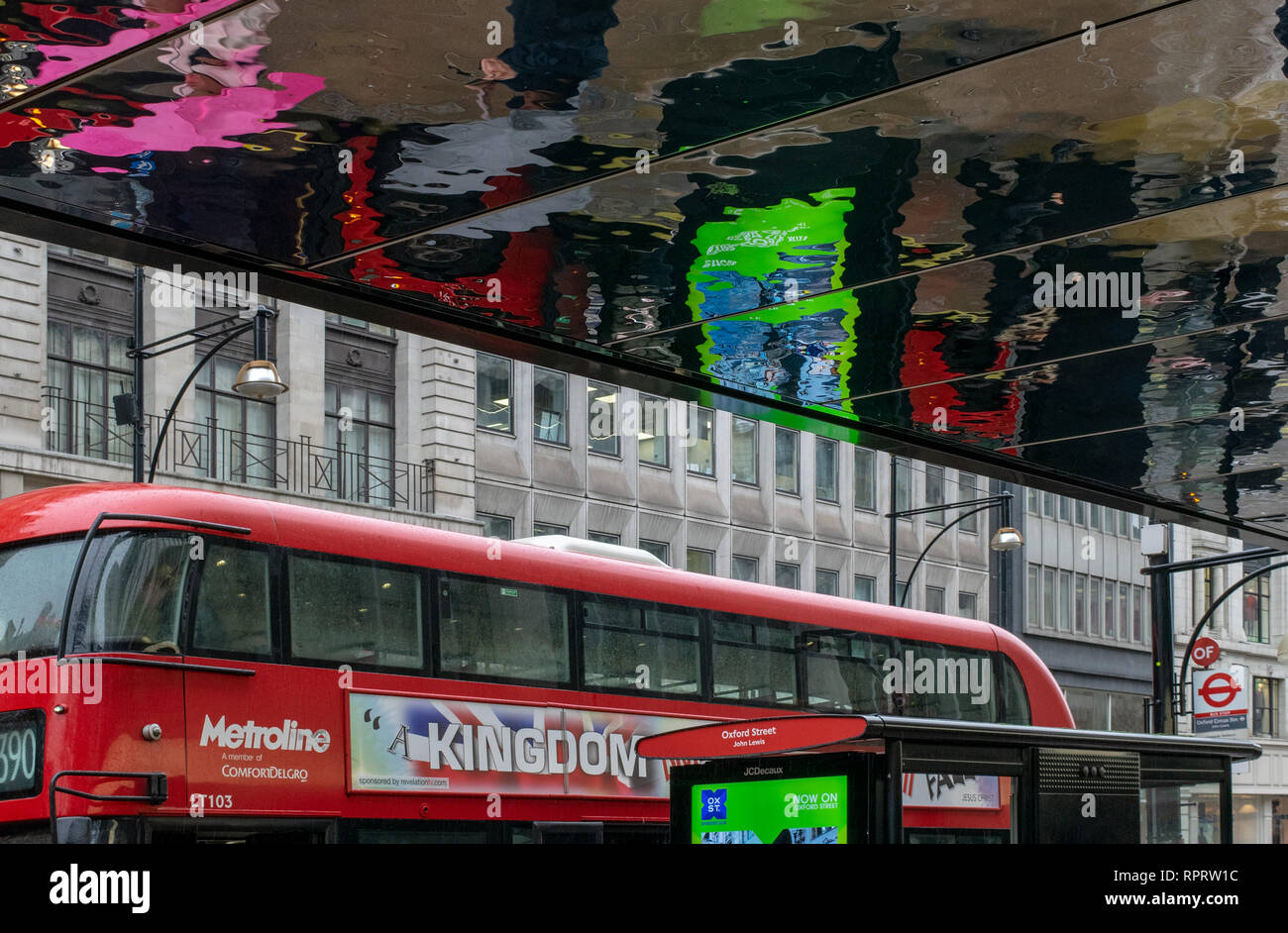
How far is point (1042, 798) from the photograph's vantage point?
10625mm

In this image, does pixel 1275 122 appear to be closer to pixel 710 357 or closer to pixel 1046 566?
pixel 710 357

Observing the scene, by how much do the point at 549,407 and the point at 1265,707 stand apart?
39.1 metres

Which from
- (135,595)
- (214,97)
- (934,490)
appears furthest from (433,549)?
(934,490)

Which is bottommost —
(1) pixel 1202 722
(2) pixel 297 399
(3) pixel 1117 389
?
(1) pixel 1202 722

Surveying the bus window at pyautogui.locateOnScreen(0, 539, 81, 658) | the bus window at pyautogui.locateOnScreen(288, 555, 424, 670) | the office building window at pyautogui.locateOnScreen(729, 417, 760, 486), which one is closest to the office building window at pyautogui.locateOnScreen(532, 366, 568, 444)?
the office building window at pyautogui.locateOnScreen(729, 417, 760, 486)

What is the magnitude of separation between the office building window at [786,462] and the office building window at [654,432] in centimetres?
489

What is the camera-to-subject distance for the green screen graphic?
10.9m

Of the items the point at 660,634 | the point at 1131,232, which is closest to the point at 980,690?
the point at 660,634

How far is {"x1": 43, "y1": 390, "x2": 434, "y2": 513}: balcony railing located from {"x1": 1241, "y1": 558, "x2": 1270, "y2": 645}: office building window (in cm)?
4261

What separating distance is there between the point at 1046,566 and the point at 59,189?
54.8 metres

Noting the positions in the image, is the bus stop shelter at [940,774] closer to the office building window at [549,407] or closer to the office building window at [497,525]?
the office building window at [497,525]

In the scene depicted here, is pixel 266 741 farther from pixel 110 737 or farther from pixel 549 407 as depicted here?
pixel 549 407

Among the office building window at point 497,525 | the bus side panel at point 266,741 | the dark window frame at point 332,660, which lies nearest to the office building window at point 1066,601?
the office building window at point 497,525

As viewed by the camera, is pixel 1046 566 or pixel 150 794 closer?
pixel 150 794
